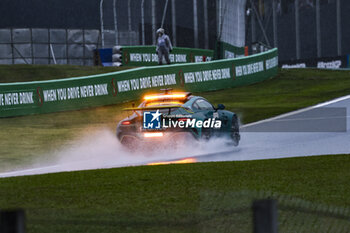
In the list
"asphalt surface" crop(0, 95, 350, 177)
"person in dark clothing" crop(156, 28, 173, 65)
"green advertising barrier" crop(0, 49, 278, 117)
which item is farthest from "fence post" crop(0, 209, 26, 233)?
"person in dark clothing" crop(156, 28, 173, 65)

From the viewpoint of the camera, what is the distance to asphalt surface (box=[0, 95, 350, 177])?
13828 millimetres

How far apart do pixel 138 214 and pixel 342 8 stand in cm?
3978

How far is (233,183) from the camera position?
10156mm

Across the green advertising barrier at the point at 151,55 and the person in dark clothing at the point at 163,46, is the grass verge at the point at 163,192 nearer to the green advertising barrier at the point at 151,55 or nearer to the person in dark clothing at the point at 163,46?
the person in dark clothing at the point at 163,46

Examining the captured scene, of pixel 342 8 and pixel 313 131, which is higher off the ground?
pixel 342 8

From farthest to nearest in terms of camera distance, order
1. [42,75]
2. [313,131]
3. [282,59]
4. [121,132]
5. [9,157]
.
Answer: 1. [282,59]
2. [42,75]
3. [313,131]
4. [9,157]
5. [121,132]

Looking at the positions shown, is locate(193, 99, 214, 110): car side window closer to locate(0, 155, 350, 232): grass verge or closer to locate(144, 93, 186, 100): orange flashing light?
locate(144, 93, 186, 100): orange flashing light

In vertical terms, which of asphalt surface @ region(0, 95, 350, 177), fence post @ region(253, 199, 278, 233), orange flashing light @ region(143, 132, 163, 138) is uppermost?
fence post @ region(253, 199, 278, 233)

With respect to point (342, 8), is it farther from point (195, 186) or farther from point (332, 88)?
point (195, 186)

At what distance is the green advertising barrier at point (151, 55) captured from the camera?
3694 centimetres

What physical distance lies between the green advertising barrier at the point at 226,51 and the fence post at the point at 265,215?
101ft

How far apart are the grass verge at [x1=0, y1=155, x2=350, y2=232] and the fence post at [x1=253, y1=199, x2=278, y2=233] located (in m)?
3.17

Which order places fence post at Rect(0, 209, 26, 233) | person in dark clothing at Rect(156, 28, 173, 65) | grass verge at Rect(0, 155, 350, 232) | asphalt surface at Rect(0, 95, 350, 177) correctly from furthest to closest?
person in dark clothing at Rect(156, 28, 173, 65), asphalt surface at Rect(0, 95, 350, 177), grass verge at Rect(0, 155, 350, 232), fence post at Rect(0, 209, 26, 233)

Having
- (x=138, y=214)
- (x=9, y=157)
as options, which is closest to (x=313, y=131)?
(x=9, y=157)
